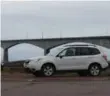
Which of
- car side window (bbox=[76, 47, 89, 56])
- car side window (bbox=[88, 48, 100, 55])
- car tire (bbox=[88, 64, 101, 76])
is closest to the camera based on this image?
car tire (bbox=[88, 64, 101, 76])

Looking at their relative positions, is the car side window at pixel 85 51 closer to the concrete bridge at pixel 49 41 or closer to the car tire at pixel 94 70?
the car tire at pixel 94 70

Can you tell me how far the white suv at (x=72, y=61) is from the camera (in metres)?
19.5

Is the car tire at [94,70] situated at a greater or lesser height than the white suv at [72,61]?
lesser

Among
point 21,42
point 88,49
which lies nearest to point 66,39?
point 21,42

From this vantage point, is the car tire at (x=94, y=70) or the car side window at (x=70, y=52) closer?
the car side window at (x=70, y=52)

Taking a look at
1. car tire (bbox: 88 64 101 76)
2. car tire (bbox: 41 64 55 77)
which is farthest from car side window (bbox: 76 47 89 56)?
car tire (bbox: 41 64 55 77)

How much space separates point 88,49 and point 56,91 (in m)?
8.16

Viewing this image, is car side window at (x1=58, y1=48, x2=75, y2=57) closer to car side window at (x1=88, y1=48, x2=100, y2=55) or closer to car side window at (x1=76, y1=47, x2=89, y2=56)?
car side window at (x1=76, y1=47, x2=89, y2=56)

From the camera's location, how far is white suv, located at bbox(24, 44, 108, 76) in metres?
19.5

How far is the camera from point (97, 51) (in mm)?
20625

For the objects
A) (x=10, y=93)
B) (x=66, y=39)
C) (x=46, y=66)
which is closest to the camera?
(x=10, y=93)

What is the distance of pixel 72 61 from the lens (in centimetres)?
1984

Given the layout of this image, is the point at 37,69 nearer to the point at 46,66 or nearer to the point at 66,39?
the point at 46,66

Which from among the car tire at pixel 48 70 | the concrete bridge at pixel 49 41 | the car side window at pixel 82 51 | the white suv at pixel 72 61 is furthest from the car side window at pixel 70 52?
the concrete bridge at pixel 49 41
